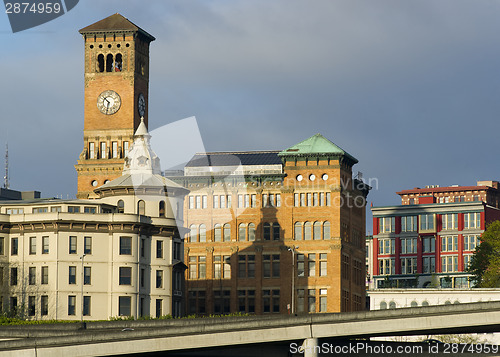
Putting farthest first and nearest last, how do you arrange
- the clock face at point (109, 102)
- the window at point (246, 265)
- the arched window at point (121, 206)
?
the clock face at point (109, 102), the window at point (246, 265), the arched window at point (121, 206)

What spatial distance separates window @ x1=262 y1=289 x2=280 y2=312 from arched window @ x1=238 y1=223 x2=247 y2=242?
8.24 m

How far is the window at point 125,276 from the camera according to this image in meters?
140

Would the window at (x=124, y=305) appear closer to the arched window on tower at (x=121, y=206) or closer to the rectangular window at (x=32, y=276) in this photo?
the rectangular window at (x=32, y=276)

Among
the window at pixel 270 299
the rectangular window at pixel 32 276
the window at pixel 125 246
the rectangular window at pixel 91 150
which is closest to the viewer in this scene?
the rectangular window at pixel 32 276

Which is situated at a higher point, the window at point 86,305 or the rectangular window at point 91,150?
the rectangular window at point 91,150

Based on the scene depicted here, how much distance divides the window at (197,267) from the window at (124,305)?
43629mm

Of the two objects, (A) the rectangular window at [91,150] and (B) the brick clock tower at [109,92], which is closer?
(B) the brick clock tower at [109,92]

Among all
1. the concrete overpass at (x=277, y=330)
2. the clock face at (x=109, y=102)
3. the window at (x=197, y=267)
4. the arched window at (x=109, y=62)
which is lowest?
the concrete overpass at (x=277, y=330)

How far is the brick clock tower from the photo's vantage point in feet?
601

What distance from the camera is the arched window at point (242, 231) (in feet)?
599

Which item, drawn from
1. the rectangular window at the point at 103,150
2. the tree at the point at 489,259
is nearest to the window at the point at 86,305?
the rectangular window at the point at 103,150

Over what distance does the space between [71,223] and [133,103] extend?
1880 inches

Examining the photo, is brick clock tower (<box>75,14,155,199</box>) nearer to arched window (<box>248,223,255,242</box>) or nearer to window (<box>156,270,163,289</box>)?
arched window (<box>248,223,255,242</box>)

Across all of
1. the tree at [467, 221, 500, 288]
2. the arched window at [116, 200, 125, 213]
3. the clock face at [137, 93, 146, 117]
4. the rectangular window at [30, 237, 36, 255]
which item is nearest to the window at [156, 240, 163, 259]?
the arched window at [116, 200, 125, 213]
